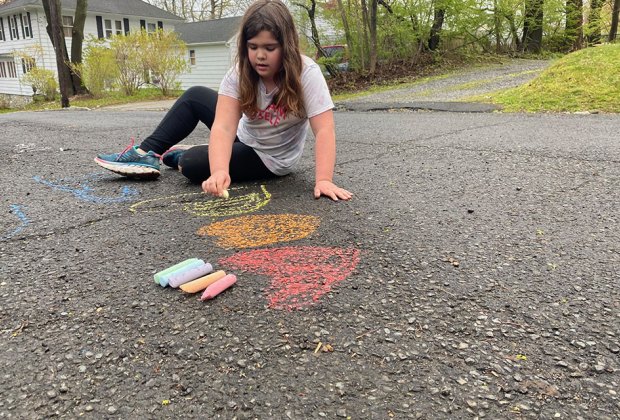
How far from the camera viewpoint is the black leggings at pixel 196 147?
3.02m

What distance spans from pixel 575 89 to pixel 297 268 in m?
6.73

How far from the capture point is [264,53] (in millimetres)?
2545

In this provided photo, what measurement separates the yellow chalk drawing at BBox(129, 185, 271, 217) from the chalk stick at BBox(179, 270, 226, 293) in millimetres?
798

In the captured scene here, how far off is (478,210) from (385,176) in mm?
890

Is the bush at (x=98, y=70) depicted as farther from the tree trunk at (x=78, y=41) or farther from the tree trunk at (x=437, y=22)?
the tree trunk at (x=437, y=22)

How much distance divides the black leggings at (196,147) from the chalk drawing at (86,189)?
37 cm

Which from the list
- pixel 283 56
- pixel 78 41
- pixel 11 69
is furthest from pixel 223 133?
pixel 11 69

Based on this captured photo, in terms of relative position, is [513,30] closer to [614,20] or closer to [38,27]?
[614,20]

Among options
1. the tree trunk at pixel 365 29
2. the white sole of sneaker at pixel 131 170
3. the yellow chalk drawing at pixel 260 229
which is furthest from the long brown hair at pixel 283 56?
the tree trunk at pixel 365 29

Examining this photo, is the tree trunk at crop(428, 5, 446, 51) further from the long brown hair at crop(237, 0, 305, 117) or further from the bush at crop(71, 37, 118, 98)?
the long brown hair at crop(237, 0, 305, 117)

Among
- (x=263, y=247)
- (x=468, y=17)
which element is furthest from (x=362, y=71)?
(x=263, y=247)

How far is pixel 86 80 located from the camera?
60.0ft

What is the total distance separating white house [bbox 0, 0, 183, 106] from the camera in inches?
1019

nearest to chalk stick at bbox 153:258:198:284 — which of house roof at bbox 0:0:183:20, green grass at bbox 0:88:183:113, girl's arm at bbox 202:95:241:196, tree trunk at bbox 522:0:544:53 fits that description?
Result: girl's arm at bbox 202:95:241:196
